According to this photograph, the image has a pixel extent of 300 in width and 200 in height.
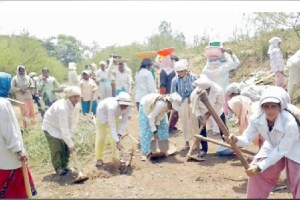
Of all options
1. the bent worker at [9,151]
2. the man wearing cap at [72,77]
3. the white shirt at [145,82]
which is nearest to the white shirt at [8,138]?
the bent worker at [9,151]

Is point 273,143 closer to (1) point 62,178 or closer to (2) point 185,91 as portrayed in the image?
(2) point 185,91

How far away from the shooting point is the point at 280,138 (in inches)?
150

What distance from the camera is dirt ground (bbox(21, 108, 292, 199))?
530cm

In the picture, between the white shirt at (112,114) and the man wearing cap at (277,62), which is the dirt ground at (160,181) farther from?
the man wearing cap at (277,62)

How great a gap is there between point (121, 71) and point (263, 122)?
22.5ft

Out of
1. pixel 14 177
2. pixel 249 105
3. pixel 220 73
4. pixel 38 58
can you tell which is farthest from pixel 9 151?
pixel 38 58

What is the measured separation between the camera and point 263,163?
377 cm

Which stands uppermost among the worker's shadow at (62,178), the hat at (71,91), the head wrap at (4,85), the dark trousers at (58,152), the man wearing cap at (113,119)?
the head wrap at (4,85)

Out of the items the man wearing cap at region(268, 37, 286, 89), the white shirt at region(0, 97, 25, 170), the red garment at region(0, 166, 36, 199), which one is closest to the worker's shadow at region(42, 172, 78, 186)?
the red garment at region(0, 166, 36, 199)

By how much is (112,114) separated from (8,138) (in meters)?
2.03

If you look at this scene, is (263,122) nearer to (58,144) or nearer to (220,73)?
(58,144)

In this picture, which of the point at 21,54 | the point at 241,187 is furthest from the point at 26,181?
the point at 21,54

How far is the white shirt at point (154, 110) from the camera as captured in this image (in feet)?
21.2

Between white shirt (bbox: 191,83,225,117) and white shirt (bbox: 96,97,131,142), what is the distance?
95 centimetres
